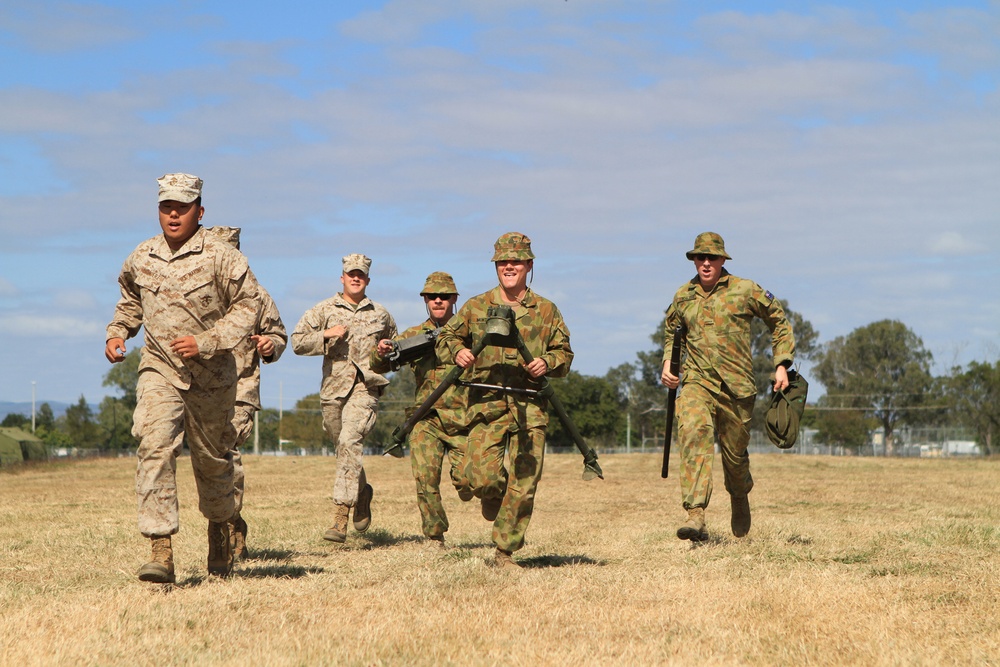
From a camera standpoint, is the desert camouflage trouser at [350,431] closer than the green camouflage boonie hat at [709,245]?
No

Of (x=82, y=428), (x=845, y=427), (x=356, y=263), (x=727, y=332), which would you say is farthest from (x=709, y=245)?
(x=82, y=428)

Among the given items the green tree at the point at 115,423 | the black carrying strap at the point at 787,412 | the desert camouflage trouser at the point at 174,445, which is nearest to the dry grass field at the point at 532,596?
the desert camouflage trouser at the point at 174,445

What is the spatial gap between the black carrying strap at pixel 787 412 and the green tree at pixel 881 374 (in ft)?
345

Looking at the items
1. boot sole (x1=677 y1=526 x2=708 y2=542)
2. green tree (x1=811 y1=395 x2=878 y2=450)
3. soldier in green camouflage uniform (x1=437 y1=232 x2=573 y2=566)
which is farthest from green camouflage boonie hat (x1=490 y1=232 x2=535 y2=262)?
green tree (x1=811 y1=395 x2=878 y2=450)

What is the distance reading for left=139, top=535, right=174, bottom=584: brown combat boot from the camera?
25.0 feet

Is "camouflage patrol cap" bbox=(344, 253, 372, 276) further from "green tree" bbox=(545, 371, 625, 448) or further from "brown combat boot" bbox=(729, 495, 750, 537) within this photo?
"green tree" bbox=(545, 371, 625, 448)

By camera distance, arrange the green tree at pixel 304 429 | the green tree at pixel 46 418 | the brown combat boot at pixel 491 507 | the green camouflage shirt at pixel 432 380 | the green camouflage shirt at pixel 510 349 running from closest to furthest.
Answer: the green camouflage shirt at pixel 510 349 → the green camouflage shirt at pixel 432 380 → the brown combat boot at pixel 491 507 → the green tree at pixel 304 429 → the green tree at pixel 46 418

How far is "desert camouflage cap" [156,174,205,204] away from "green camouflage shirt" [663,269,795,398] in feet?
13.9

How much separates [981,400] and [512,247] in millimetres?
101362

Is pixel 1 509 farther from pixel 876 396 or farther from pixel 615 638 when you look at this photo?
pixel 876 396

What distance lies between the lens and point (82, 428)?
12250cm

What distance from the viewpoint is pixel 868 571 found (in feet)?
27.3

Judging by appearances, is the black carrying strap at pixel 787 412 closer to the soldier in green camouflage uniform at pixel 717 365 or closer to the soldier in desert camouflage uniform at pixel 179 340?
the soldier in green camouflage uniform at pixel 717 365

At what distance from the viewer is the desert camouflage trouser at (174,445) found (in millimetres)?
7805
